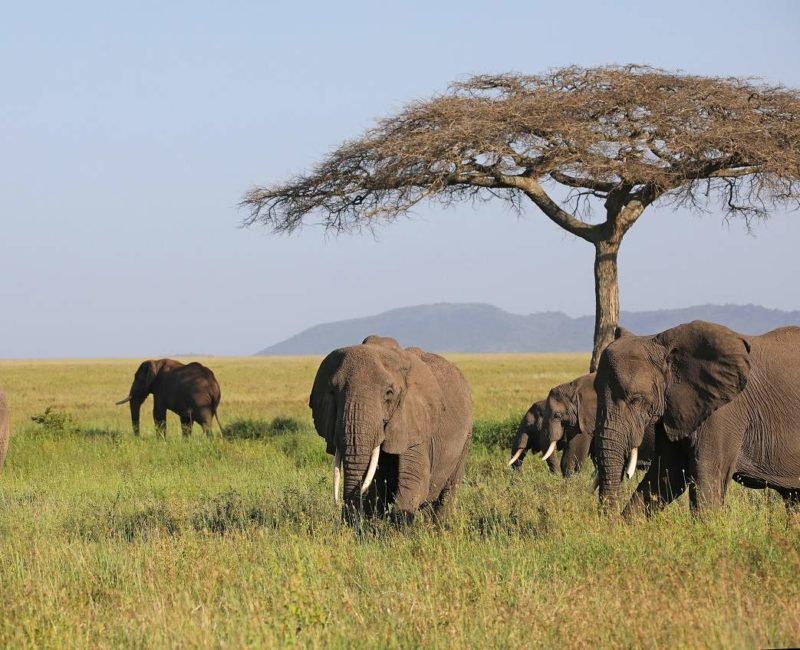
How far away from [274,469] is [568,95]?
9.47 metres

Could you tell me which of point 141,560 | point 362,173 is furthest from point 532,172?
point 141,560

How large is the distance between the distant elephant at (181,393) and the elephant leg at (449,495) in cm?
1293

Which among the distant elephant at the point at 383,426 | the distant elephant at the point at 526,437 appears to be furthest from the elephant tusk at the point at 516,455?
the distant elephant at the point at 383,426

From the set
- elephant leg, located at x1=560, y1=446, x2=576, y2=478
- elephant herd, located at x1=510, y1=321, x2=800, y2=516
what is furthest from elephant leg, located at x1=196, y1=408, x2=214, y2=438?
elephant herd, located at x1=510, y1=321, x2=800, y2=516

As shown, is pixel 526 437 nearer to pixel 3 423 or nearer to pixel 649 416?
pixel 3 423

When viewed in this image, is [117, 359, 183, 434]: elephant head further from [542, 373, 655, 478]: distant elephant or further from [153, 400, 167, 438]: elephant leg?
[542, 373, 655, 478]: distant elephant

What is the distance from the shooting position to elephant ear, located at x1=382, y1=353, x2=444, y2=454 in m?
10.2

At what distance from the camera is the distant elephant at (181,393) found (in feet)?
83.9

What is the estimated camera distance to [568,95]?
22.6 meters

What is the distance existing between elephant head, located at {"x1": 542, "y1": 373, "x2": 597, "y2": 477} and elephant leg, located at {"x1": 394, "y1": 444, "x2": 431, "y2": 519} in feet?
24.6

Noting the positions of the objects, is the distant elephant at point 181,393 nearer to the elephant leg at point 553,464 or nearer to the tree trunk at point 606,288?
the tree trunk at point 606,288

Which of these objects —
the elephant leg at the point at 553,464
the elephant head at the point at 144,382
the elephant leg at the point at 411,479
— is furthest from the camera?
the elephant head at the point at 144,382

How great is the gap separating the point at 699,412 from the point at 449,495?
293cm

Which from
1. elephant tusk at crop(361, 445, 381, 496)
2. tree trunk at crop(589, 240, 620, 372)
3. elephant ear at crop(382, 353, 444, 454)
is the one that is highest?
tree trunk at crop(589, 240, 620, 372)
